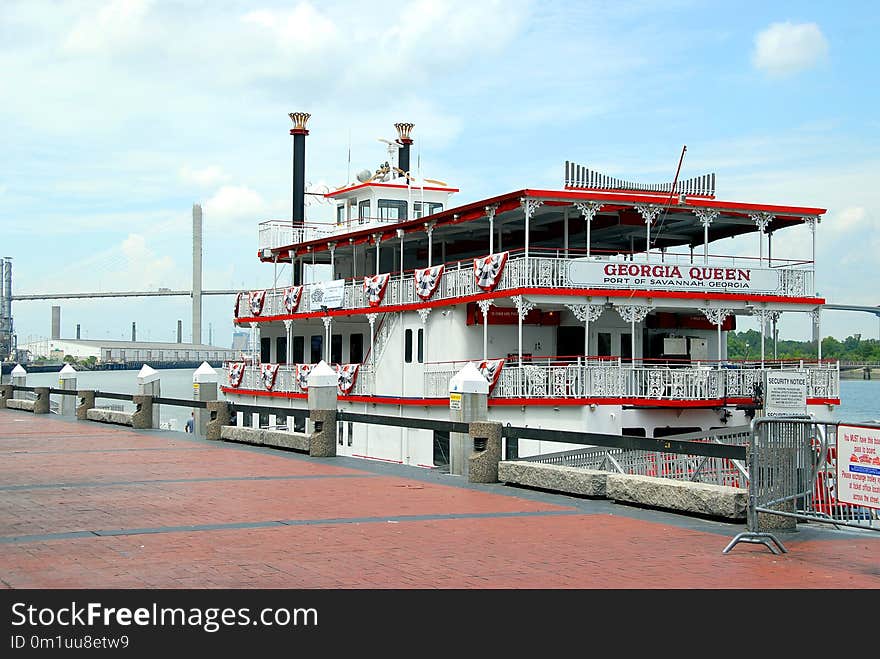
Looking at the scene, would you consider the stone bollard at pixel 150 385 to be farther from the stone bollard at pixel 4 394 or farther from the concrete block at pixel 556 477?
the concrete block at pixel 556 477

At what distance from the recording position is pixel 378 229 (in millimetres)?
33125

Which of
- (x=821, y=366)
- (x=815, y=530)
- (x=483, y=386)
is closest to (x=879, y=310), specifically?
(x=821, y=366)

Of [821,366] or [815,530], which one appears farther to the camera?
[821,366]

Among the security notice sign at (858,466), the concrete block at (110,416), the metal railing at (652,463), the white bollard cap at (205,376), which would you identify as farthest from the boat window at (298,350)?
the security notice sign at (858,466)

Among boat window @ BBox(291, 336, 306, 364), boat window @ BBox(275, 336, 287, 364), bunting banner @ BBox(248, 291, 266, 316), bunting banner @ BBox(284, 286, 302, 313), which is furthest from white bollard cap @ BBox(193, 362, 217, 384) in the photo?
boat window @ BBox(275, 336, 287, 364)

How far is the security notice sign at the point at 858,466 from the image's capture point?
9.20m

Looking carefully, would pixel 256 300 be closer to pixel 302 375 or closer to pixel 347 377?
pixel 302 375

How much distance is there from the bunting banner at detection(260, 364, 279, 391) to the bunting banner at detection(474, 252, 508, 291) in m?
12.1

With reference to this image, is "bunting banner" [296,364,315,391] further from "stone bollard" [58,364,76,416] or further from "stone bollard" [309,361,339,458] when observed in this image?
"stone bollard" [309,361,339,458]

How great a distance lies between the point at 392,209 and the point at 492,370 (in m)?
13.6

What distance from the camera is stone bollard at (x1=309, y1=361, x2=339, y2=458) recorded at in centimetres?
1898

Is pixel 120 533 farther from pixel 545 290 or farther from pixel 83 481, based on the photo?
pixel 545 290

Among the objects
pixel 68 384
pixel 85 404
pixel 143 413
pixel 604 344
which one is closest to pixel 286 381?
pixel 85 404
